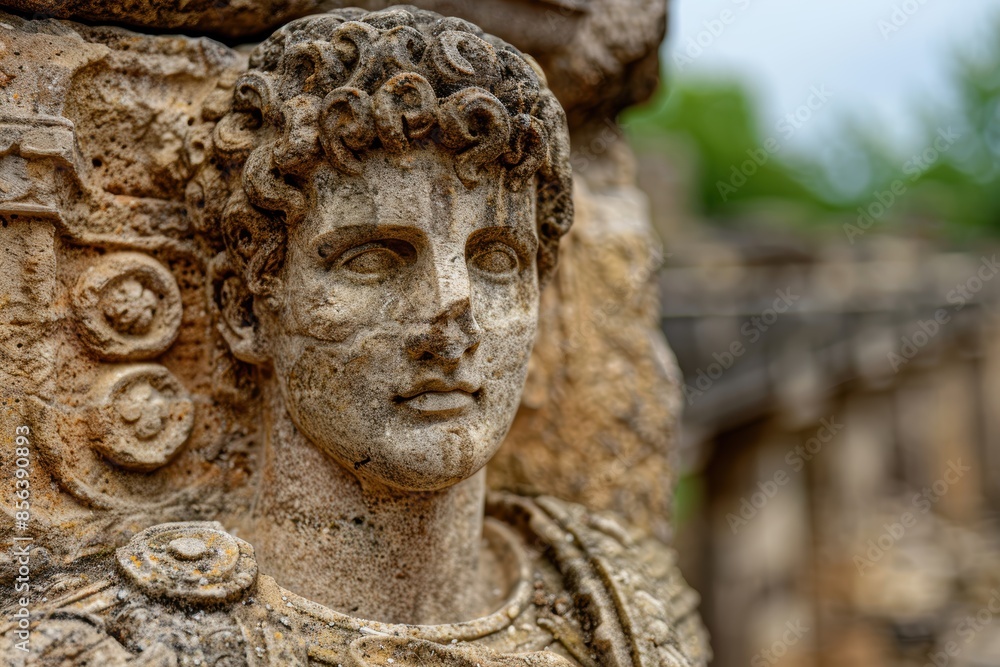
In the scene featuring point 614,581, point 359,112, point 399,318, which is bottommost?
point 614,581

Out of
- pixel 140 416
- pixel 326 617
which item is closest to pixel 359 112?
pixel 140 416

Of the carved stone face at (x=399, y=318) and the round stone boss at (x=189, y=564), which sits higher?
the carved stone face at (x=399, y=318)

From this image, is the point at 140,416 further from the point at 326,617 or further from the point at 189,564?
the point at 326,617

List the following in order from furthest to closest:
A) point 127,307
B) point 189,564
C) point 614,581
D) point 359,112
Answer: point 614,581
point 127,307
point 359,112
point 189,564

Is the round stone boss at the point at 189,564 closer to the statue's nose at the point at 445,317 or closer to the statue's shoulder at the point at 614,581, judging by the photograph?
the statue's nose at the point at 445,317

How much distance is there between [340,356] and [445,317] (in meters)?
0.26

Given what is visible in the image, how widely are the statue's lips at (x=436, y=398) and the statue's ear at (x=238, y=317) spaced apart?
0.43 meters

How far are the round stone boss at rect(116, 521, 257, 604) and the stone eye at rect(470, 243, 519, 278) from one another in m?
0.82

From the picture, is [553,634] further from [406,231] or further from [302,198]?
[302,198]

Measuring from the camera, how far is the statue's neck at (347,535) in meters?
2.51

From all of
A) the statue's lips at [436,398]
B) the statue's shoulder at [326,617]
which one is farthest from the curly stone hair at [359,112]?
the statue's shoulder at [326,617]

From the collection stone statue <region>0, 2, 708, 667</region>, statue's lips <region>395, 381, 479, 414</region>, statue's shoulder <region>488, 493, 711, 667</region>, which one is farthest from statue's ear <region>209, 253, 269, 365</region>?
statue's shoulder <region>488, 493, 711, 667</region>

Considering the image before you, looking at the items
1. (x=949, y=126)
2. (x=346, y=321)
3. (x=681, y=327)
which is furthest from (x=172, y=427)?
(x=949, y=126)

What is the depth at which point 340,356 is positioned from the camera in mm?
2369
